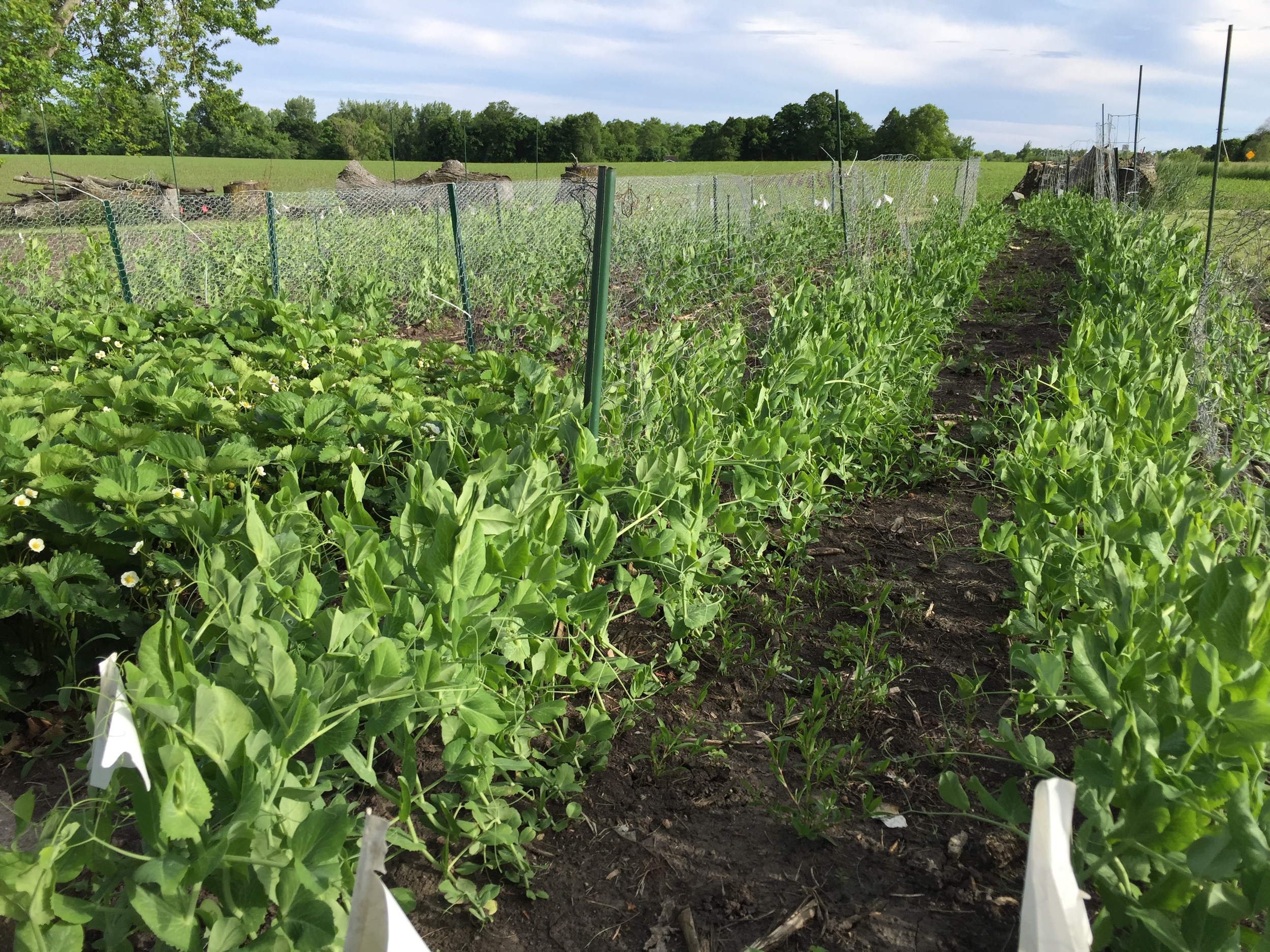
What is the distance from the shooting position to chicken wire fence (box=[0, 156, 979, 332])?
7188 mm

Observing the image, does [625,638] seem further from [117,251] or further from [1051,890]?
[117,251]

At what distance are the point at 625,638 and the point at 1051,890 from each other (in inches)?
72.8

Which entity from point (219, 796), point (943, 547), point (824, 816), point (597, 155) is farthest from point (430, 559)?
point (597, 155)

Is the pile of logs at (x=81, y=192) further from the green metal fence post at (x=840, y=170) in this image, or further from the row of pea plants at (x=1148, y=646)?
the row of pea plants at (x=1148, y=646)

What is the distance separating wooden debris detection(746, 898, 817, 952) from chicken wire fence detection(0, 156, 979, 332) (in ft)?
12.9

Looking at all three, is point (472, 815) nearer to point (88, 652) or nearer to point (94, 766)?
point (94, 766)

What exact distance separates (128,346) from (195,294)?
5204mm

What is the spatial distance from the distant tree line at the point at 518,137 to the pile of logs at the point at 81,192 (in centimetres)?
2052

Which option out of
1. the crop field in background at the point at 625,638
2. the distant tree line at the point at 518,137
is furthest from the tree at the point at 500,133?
the crop field in background at the point at 625,638

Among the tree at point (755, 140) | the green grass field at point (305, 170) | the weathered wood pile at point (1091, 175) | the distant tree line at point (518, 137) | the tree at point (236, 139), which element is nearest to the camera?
the weathered wood pile at point (1091, 175)

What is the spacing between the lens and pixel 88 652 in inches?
100

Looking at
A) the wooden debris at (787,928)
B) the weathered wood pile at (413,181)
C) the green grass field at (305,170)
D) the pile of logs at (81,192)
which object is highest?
the green grass field at (305,170)

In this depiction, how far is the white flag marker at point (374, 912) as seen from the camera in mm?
851

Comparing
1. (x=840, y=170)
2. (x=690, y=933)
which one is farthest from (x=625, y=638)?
(x=840, y=170)
